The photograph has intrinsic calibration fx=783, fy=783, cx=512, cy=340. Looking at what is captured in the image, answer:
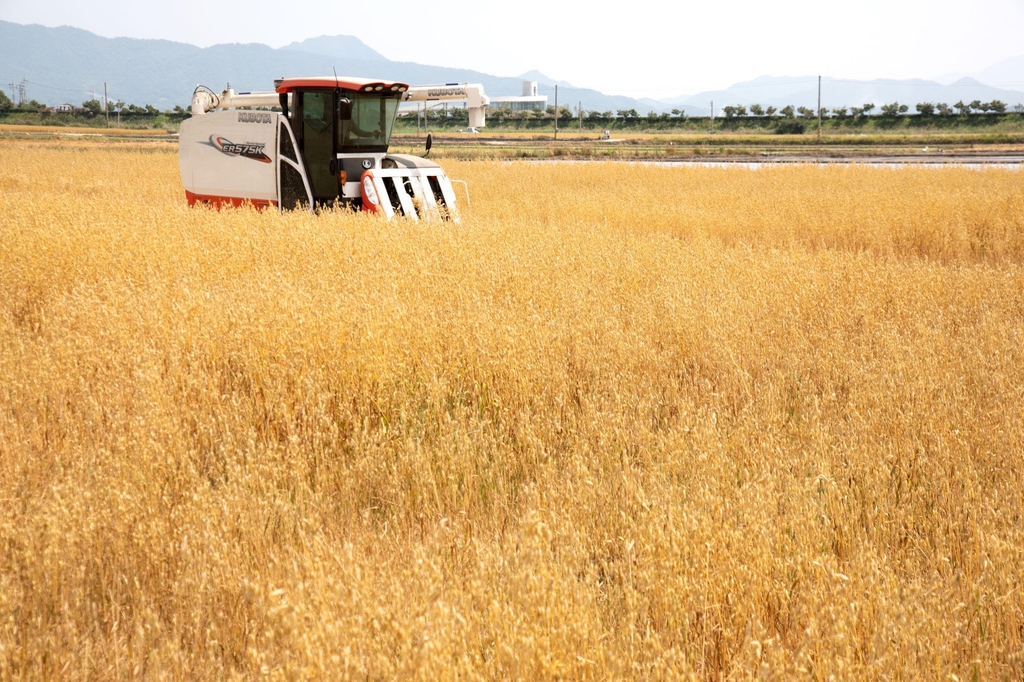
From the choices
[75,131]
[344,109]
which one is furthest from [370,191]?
[75,131]

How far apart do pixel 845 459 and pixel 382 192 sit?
8.17m

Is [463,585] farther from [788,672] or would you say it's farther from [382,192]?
[382,192]

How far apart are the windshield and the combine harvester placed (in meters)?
0.01

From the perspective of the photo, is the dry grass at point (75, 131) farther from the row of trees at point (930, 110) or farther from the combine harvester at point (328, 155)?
the combine harvester at point (328, 155)

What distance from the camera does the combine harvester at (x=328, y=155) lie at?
11141mm

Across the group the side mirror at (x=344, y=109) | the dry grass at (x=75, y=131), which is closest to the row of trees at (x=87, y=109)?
the dry grass at (x=75, y=131)

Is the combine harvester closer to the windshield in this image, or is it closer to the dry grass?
the windshield

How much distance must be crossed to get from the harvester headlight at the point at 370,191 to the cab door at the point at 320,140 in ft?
2.38

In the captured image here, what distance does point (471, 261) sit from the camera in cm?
727

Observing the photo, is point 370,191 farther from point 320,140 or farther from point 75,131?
point 75,131

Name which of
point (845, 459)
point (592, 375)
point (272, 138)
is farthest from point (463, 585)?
point (272, 138)

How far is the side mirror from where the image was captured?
1112 cm

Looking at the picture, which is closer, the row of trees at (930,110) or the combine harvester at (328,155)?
the combine harvester at (328,155)

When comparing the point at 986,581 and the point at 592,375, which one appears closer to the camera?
the point at 986,581
